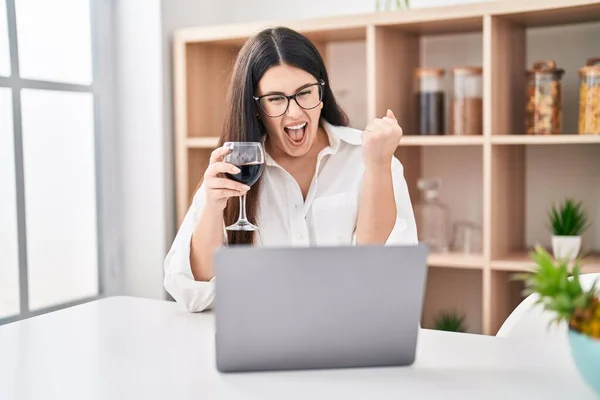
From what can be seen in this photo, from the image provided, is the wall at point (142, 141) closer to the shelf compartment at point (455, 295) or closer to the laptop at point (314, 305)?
the shelf compartment at point (455, 295)

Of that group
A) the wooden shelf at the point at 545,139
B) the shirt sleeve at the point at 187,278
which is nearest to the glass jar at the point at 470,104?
the wooden shelf at the point at 545,139

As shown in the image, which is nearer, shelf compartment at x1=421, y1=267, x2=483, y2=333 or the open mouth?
the open mouth

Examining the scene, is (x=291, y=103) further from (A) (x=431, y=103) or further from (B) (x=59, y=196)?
(B) (x=59, y=196)

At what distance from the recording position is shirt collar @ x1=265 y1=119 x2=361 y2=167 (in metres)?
2.08

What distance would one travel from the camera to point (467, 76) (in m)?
2.66

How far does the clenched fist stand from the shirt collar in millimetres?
306

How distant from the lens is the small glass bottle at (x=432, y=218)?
2.82 metres

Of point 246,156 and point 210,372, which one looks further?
point 246,156

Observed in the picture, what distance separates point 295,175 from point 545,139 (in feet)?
2.84

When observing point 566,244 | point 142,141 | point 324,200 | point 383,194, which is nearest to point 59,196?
point 142,141

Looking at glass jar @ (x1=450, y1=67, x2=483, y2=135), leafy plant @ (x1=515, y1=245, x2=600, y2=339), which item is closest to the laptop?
leafy plant @ (x1=515, y1=245, x2=600, y2=339)

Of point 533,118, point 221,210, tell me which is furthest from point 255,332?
point 533,118

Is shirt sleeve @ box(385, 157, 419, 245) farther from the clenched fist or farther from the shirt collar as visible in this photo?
the clenched fist

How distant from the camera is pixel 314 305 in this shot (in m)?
1.13
